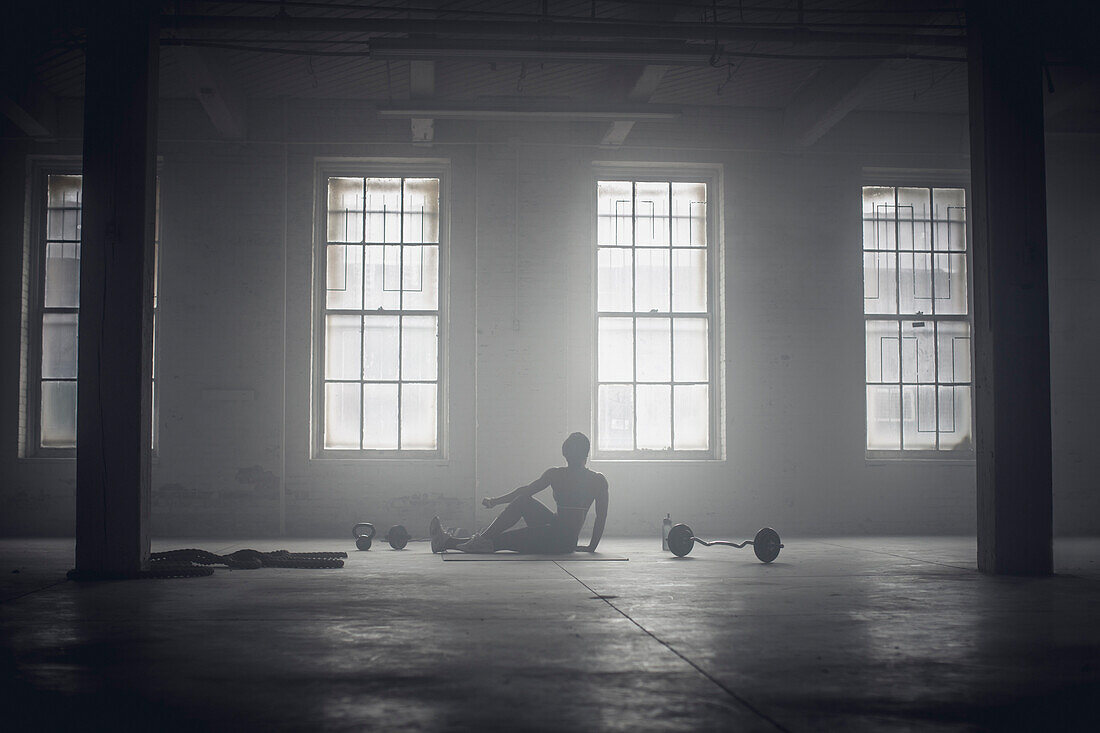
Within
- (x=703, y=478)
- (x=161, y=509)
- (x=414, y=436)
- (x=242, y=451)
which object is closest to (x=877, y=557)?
(x=703, y=478)

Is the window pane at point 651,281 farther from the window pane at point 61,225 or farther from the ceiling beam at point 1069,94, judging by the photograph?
the window pane at point 61,225

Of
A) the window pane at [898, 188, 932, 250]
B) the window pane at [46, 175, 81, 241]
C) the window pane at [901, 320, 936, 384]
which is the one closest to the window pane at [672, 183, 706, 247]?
the window pane at [898, 188, 932, 250]

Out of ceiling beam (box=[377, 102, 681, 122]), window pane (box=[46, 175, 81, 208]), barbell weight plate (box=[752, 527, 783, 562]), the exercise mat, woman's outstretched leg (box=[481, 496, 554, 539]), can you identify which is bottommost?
the exercise mat

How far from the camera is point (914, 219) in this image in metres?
12.0

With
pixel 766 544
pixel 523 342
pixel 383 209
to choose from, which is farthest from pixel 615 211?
pixel 766 544

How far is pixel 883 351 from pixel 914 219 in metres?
1.81

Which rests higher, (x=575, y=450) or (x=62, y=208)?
(x=62, y=208)

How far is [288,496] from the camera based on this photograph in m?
10.9

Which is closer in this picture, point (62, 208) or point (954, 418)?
point (62, 208)

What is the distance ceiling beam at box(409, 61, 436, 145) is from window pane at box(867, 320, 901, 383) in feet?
19.6

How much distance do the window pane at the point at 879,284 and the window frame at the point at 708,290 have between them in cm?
193

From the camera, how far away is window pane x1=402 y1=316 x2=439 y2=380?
445 inches

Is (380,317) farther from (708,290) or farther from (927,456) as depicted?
(927,456)

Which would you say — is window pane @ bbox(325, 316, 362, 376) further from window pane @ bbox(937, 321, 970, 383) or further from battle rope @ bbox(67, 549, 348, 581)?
window pane @ bbox(937, 321, 970, 383)
